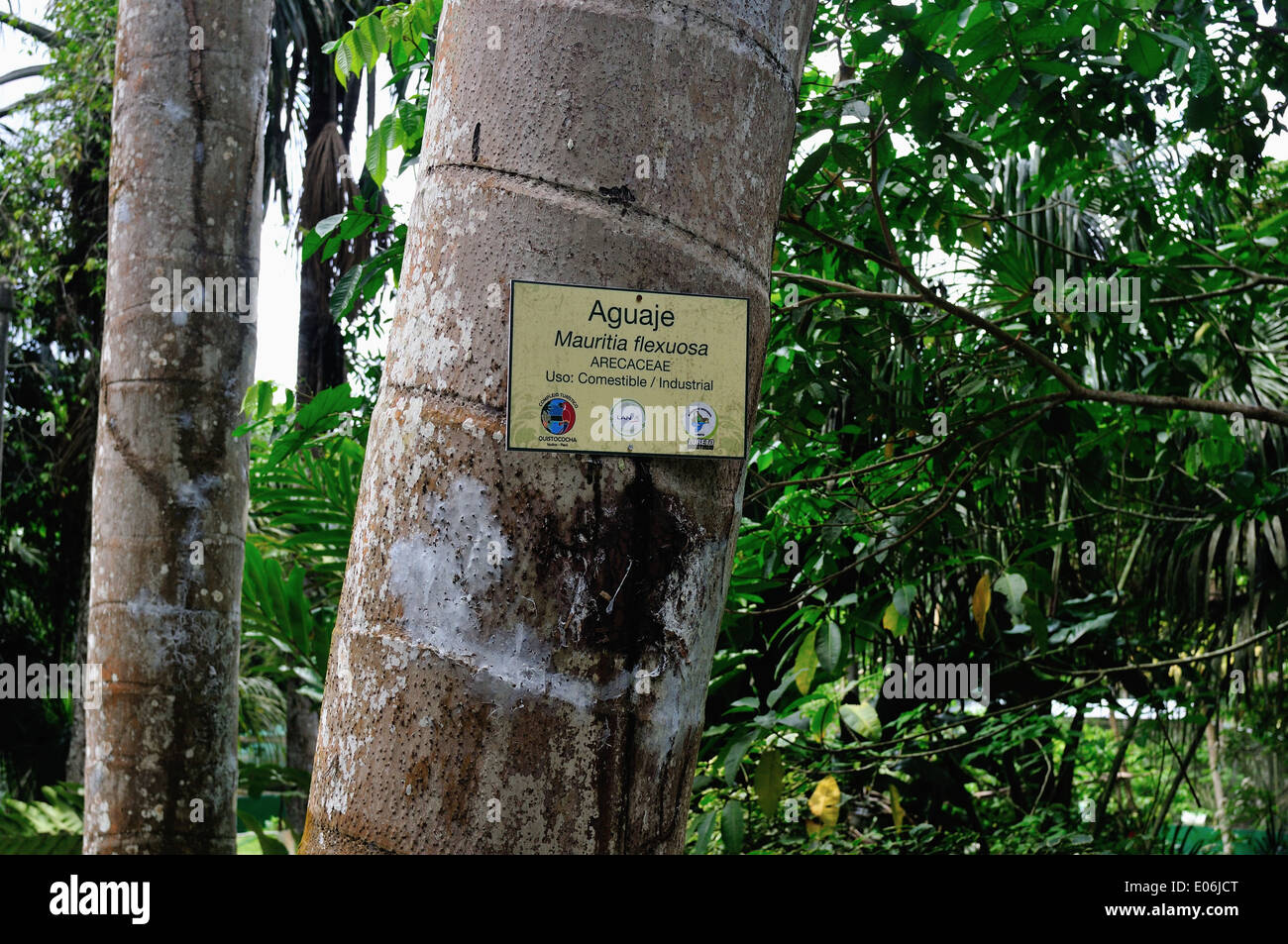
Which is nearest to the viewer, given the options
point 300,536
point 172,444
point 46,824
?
point 172,444

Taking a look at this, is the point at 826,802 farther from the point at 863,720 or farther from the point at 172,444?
the point at 172,444

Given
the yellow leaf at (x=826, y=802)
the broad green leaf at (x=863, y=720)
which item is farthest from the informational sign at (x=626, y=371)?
the broad green leaf at (x=863, y=720)

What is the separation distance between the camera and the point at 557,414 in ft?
2.68

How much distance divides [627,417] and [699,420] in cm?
7

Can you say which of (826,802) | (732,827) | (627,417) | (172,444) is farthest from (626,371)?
(826,802)

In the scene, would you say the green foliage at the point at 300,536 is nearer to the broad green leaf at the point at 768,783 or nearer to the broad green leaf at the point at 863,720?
the broad green leaf at the point at 768,783

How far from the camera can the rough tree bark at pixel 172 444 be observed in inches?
92.7

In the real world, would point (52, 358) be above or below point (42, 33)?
below

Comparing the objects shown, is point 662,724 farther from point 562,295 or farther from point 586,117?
point 586,117

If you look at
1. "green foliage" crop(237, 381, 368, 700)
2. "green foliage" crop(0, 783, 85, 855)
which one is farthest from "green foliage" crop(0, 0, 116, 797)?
"green foliage" crop(237, 381, 368, 700)

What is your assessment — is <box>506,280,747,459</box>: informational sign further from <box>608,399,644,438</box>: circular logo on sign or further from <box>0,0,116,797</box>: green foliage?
<box>0,0,116,797</box>: green foliage

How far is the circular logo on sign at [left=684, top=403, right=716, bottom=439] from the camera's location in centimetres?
87

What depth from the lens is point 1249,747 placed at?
313 inches
